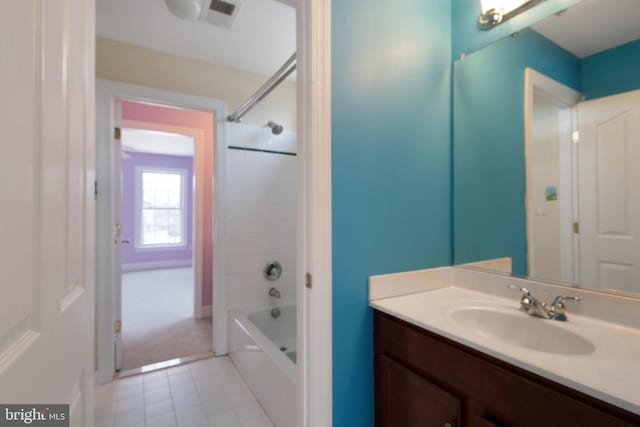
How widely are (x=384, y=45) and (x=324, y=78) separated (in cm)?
39

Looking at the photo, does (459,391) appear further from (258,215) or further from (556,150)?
(258,215)

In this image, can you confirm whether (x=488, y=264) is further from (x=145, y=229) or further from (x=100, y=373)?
(x=145, y=229)

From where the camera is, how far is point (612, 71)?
1.04 m

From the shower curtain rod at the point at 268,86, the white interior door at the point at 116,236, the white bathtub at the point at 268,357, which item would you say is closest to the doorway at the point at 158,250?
the white interior door at the point at 116,236

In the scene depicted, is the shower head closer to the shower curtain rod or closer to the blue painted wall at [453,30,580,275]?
the shower curtain rod

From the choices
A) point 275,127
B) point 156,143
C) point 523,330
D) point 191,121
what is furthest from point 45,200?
point 156,143

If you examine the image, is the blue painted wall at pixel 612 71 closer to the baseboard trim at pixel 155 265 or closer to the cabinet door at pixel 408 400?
the cabinet door at pixel 408 400

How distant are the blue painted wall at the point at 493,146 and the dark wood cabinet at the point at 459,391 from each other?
24.5 inches

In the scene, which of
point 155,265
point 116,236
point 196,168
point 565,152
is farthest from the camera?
point 155,265

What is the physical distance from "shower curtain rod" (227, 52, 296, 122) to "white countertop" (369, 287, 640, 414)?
152cm

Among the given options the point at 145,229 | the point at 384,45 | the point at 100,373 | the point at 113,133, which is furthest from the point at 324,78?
the point at 145,229

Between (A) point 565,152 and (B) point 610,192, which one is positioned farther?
(A) point 565,152

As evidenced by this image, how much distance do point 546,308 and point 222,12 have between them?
2310 millimetres

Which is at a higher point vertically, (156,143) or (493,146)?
(156,143)
